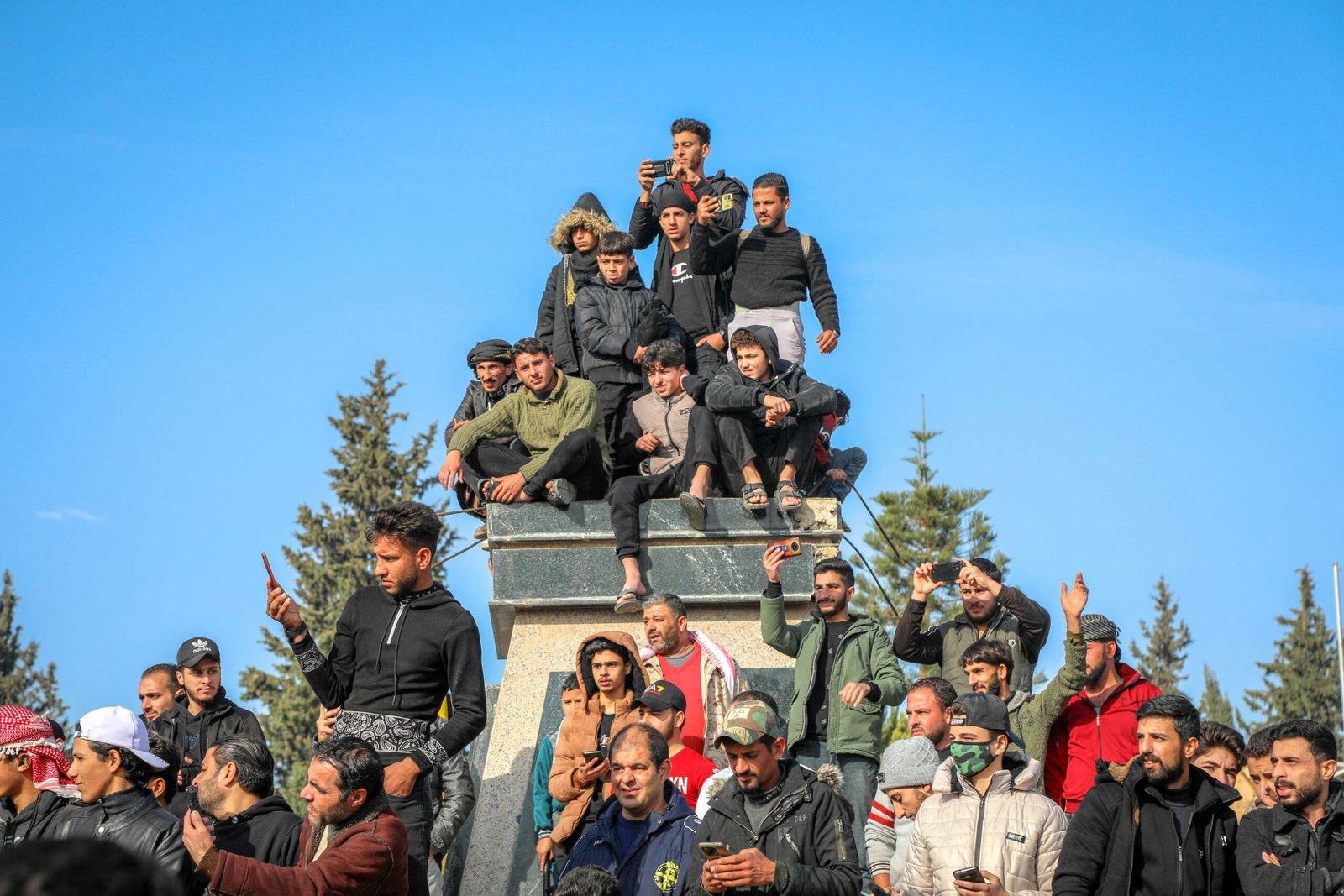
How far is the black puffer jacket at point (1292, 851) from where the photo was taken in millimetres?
5855

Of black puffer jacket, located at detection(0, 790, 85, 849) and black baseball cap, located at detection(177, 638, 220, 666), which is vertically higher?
black baseball cap, located at detection(177, 638, 220, 666)

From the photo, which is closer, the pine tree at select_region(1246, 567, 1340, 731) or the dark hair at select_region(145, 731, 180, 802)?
A: the dark hair at select_region(145, 731, 180, 802)

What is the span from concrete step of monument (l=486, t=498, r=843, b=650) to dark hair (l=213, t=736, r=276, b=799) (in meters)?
4.28

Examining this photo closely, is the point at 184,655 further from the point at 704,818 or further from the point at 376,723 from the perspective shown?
the point at 704,818

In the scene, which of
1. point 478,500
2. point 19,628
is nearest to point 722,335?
point 478,500

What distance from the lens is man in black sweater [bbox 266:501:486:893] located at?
6.62 metres

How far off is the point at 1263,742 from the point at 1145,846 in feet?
3.08

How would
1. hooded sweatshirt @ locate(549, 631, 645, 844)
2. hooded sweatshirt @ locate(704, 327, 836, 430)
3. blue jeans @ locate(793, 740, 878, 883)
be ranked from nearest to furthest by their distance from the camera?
1. hooded sweatshirt @ locate(549, 631, 645, 844)
2. blue jeans @ locate(793, 740, 878, 883)
3. hooded sweatshirt @ locate(704, 327, 836, 430)

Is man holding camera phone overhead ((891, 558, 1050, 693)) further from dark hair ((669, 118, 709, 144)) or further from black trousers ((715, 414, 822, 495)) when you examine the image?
dark hair ((669, 118, 709, 144))

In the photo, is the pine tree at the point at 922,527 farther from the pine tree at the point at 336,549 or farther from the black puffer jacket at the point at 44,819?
the black puffer jacket at the point at 44,819

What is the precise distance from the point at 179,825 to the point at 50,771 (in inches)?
57.2

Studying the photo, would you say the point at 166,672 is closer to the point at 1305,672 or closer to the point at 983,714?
the point at 983,714

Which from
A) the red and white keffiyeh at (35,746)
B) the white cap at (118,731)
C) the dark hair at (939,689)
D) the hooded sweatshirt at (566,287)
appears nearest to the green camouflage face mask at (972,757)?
the dark hair at (939,689)

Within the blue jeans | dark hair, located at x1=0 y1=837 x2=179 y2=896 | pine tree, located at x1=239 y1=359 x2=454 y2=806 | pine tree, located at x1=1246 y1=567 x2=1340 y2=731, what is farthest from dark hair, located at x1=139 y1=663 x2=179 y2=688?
pine tree, located at x1=1246 y1=567 x2=1340 y2=731
